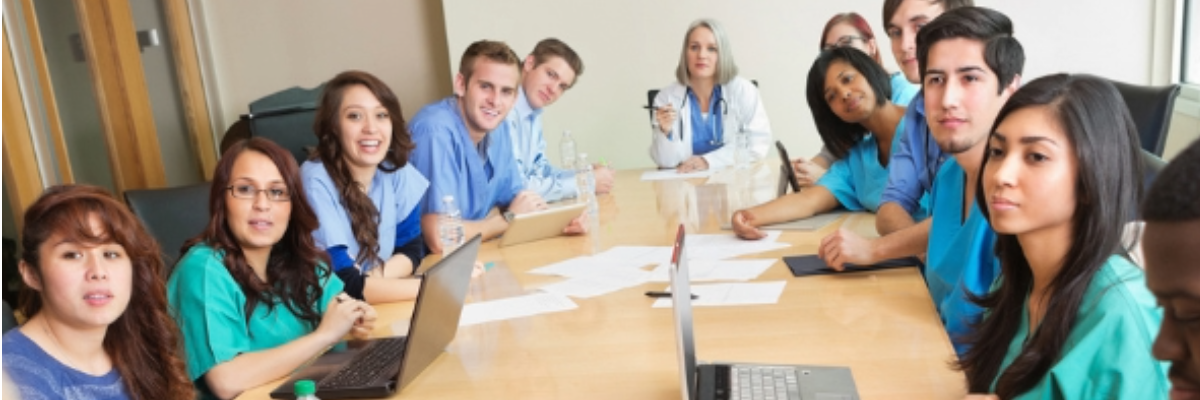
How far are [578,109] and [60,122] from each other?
7.84 feet

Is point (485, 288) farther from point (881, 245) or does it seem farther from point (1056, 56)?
point (1056, 56)

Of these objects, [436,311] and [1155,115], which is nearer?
[436,311]

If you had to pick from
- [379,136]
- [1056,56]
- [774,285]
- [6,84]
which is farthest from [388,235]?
[1056,56]

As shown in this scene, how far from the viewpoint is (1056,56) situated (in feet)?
15.9

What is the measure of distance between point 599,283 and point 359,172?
2.78ft

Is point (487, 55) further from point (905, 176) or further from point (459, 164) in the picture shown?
point (905, 176)

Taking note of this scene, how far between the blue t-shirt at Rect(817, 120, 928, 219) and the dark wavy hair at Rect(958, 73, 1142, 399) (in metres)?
1.51

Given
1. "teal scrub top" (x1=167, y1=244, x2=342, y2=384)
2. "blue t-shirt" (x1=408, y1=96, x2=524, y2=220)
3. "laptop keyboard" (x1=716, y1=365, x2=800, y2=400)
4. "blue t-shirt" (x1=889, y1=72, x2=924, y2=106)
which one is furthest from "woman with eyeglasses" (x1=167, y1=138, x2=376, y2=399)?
"blue t-shirt" (x1=889, y1=72, x2=924, y2=106)

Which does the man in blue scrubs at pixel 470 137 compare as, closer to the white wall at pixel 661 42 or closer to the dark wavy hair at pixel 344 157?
the dark wavy hair at pixel 344 157

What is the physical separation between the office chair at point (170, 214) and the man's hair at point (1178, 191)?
104 inches

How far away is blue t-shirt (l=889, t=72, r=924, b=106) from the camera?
3.30 meters

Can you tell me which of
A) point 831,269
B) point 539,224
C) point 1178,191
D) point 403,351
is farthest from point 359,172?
point 1178,191

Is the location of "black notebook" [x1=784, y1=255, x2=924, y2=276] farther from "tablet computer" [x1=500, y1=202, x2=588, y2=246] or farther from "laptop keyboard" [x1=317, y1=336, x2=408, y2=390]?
"laptop keyboard" [x1=317, y1=336, x2=408, y2=390]

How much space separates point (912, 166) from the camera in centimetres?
271
